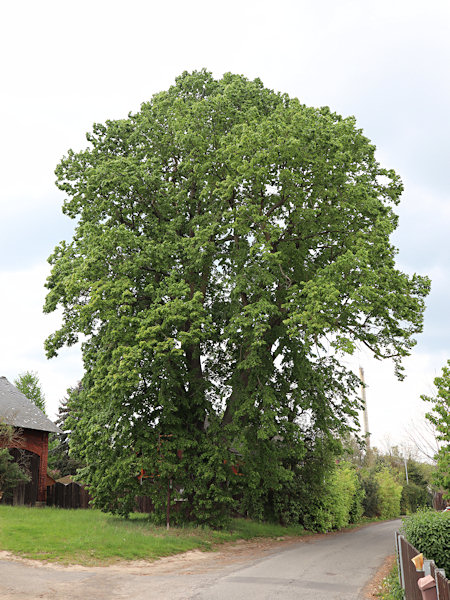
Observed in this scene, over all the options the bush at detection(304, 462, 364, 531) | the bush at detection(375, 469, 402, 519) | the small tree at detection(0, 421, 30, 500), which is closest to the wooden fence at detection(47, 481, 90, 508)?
the small tree at detection(0, 421, 30, 500)

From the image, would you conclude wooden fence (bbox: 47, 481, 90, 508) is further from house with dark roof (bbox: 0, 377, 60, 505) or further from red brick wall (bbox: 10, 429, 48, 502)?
red brick wall (bbox: 10, 429, 48, 502)

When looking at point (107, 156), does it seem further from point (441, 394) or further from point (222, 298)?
point (441, 394)

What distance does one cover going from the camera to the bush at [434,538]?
8336 millimetres

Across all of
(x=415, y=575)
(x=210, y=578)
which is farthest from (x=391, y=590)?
(x=210, y=578)

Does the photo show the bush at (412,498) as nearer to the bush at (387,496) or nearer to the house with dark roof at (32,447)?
the bush at (387,496)

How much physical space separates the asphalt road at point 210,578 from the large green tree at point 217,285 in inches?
152

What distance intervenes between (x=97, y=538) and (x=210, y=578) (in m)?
4.62

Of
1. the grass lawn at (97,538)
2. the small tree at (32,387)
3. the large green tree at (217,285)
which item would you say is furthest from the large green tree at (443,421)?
the small tree at (32,387)

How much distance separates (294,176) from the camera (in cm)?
1738

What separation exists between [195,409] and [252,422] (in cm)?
239

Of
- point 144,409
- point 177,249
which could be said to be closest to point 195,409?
point 144,409

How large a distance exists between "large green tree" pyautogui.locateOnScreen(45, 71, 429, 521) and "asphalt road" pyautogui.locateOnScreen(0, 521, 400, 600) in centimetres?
387

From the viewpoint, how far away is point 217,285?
2098 centimetres

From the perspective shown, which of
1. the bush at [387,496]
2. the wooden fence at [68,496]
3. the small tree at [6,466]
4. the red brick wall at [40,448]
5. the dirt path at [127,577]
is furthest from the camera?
the bush at [387,496]
